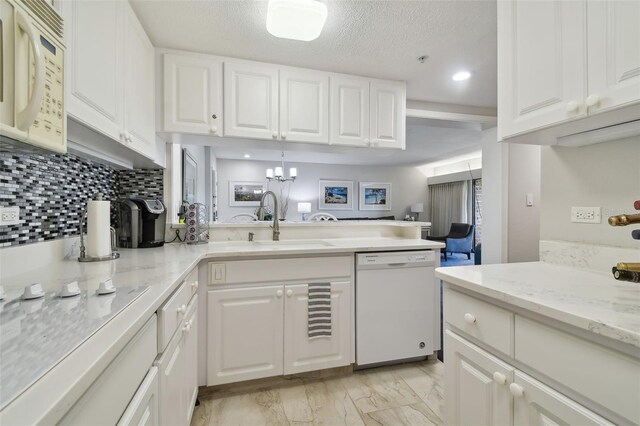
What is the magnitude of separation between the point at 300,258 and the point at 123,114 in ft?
4.09

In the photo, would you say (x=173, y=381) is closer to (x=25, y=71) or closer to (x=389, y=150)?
(x=25, y=71)

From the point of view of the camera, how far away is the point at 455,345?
110 centimetres

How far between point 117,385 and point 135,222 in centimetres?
145

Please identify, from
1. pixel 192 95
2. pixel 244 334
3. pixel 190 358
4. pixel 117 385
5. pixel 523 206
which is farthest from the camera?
pixel 523 206

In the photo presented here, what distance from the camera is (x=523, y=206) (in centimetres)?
301

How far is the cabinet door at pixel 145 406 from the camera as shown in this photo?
64 centimetres

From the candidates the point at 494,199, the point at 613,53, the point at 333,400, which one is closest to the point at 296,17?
the point at 613,53

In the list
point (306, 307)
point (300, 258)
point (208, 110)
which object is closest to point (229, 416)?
point (306, 307)

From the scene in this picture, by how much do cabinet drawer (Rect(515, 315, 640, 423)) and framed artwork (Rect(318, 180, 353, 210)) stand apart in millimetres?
6643

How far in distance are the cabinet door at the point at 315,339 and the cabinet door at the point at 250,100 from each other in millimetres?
1170

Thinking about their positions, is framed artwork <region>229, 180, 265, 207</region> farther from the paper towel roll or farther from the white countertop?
the paper towel roll

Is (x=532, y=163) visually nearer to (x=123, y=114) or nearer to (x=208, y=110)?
(x=208, y=110)

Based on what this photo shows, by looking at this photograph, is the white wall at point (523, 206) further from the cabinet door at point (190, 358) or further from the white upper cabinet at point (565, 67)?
the cabinet door at point (190, 358)

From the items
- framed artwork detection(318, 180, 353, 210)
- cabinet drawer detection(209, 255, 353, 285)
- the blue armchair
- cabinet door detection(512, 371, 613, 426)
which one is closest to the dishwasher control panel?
cabinet drawer detection(209, 255, 353, 285)
